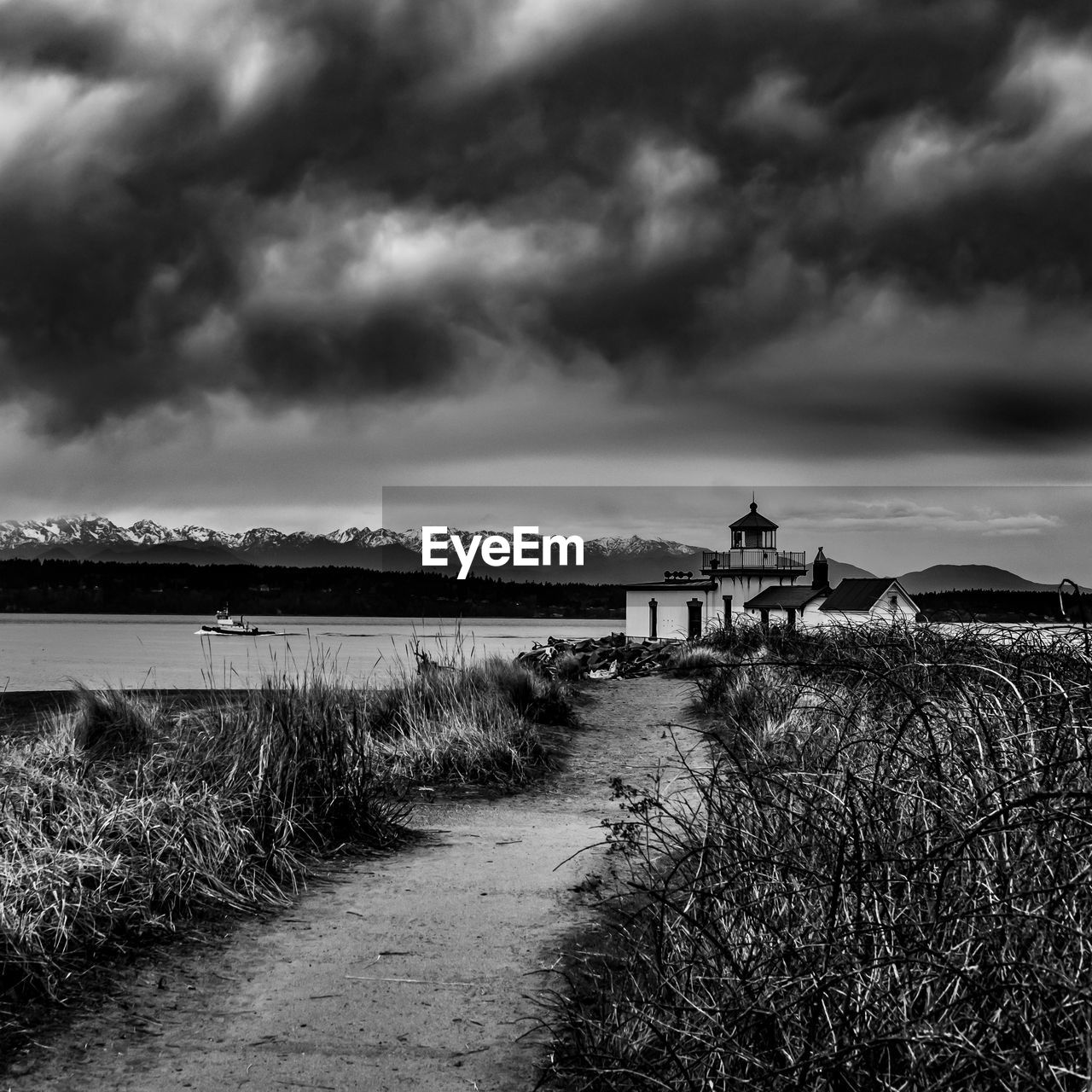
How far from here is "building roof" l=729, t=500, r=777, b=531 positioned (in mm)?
47188

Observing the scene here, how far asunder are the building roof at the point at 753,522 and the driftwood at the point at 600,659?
18776 mm

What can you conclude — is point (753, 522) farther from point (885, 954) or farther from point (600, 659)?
point (885, 954)

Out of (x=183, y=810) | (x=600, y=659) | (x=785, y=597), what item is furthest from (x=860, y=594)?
(x=183, y=810)

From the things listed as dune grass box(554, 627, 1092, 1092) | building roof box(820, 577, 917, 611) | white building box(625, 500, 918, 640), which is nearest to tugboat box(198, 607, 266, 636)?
white building box(625, 500, 918, 640)

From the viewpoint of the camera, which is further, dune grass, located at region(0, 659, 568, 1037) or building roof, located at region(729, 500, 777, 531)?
building roof, located at region(729, 500, 777, 531)

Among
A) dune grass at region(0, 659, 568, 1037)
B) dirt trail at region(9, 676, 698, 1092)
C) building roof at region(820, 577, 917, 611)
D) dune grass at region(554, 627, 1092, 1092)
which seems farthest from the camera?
building roof at region(820, 577, 917, 611)

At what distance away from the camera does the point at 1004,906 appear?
281 cm

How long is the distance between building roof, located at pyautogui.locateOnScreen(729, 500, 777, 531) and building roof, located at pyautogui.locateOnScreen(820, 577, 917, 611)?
535 centimetres

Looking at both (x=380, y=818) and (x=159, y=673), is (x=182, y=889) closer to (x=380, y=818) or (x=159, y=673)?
(x=380, y=818)

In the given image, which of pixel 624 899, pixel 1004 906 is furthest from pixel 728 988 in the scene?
pixel 624 899

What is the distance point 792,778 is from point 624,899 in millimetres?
1195

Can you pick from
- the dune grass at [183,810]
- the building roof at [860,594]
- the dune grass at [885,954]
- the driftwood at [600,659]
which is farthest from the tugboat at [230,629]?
the dune grass at [885,954]

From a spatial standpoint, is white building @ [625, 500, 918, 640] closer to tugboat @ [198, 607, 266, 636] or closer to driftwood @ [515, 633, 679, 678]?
driftwood @ [515, 633, 679, 678]

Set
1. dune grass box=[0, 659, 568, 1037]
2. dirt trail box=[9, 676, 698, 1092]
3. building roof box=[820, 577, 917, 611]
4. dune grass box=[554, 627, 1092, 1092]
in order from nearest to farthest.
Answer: dune grass box=[554, 627, 1092, 1092] < dirt trail box=[9, 676, 698, 1092] < dune grass box=[0, 659, 568, 1037] < building roof box=[820, 577, 917, 611]
